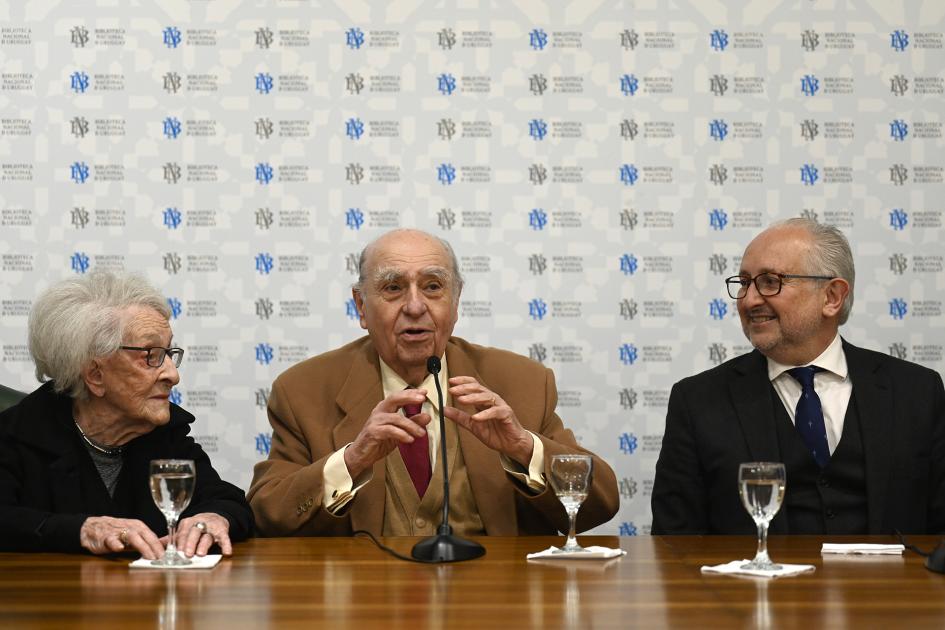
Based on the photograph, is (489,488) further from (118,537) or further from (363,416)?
(118,537)

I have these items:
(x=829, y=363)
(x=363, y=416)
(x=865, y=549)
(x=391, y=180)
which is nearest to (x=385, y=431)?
(x=363, y=416)

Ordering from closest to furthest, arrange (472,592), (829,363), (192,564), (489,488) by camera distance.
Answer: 1. (472,592)
2. (192,564)
3. (489,488)
4. (829,363)

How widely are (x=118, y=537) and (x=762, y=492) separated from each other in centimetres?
134

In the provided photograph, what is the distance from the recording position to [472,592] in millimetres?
1917

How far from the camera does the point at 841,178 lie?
13.6 feet

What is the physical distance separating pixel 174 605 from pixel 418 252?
157 centimetres

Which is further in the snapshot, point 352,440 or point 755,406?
point 755,406

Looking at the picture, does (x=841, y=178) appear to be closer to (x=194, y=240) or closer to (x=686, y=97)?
(x=686, y=97)

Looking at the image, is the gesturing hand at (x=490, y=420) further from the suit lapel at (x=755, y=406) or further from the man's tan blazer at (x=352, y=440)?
the suit lapel at (x=755, y=406)

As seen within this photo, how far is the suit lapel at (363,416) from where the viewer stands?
2.96 m

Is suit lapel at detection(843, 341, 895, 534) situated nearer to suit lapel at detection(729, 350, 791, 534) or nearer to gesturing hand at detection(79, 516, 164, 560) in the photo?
suit lapel at detection(729, 350, 791, 534)

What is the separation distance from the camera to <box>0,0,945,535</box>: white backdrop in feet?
13.5

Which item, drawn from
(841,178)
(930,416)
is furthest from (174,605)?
(841,178)

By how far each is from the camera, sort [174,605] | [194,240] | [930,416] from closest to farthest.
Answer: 1. [174,605]
2. [930,416]
3. [194,240]
